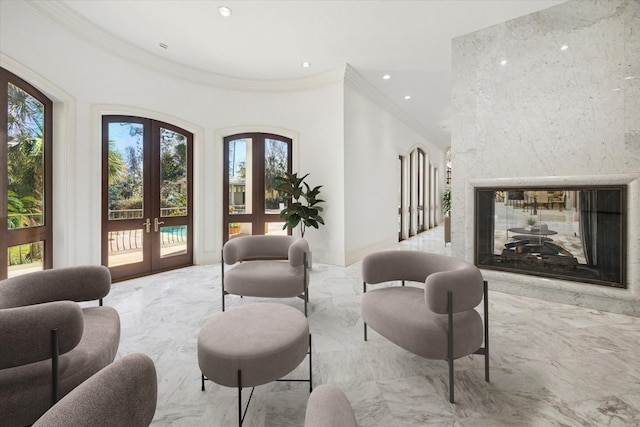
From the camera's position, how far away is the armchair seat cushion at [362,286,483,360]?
1.83m

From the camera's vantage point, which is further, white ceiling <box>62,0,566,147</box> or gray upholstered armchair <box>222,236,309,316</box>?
white ceiling <box>62,0,566,147</box>

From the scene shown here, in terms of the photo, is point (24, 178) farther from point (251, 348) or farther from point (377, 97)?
point (377, 97)

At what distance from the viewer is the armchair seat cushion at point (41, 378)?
1260 mm

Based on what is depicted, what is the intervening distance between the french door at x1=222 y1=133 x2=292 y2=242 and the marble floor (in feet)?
8.26

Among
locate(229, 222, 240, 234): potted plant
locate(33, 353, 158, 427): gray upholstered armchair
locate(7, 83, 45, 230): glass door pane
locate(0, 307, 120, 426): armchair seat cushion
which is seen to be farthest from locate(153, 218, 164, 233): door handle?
locate(33, 353, 158, 427): gray upholstered armchair

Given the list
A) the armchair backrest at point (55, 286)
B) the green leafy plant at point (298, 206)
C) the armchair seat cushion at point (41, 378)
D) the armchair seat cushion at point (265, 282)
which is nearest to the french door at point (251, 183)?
the green leafy plant at point (298, 206)

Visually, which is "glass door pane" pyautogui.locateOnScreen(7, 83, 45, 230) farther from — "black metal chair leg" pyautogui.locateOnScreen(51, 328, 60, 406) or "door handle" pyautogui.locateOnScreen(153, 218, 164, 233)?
"black metal chair leg" pyautogui.locateOnScreen(51, 328, 60, 406)

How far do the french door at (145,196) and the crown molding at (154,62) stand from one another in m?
0.91

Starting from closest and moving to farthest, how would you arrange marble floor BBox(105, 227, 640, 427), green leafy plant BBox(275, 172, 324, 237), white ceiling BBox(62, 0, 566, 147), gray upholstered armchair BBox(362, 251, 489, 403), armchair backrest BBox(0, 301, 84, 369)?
1. armchair backrest BBox(0, 301, 84, 369)
2. marble floor BBox(105, 227, 640, 427)
3. gray upholstered armchair BBox(362, 251, 489, 403)
4. white ceiling BBox(62, 0, 566, 147)
5. green leafy plant BBox(275, 172, 324, 237)

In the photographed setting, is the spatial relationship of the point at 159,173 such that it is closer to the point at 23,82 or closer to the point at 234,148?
the point at 234,148

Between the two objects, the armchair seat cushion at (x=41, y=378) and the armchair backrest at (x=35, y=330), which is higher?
the armchair backrest at (x=35, y=330)

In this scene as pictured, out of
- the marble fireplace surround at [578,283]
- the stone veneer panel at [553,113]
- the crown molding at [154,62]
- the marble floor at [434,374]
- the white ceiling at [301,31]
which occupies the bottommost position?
the marble floor at [434,374]

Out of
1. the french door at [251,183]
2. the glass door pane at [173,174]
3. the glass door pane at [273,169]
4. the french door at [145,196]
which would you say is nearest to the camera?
the french door at [145,196]

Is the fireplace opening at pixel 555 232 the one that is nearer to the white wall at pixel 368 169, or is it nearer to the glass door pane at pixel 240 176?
the white wall at pixel 368 169
